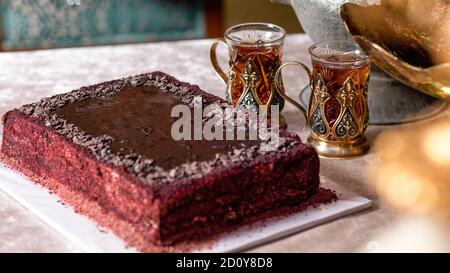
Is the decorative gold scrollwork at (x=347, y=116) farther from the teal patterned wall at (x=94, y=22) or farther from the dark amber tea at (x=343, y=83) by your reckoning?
the teal patterned wall at (x=94, y=22)

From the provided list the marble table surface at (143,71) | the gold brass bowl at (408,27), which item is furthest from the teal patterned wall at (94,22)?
the gold brass bowl at (408,27)

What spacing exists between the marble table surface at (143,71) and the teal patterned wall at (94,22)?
0.30 metres

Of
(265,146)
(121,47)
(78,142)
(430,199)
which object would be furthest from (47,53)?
(430,199)

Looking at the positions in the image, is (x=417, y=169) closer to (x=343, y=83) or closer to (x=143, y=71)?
(x=343, y=83)

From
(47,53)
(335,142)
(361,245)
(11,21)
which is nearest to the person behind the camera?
(361,245)

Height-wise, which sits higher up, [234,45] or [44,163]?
[234,45]

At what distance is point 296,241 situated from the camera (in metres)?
1.26

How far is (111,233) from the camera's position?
4.11 feet

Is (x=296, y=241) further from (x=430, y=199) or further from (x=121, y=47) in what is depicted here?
(x=121, y=47)

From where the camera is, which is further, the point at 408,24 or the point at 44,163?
the point at 408,24

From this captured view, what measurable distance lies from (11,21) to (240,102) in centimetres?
96

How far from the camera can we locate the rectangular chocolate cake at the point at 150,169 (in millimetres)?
1218

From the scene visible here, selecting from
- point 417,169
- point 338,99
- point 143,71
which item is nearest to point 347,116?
point 338,99

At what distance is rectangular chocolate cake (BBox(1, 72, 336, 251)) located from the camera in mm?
1218
